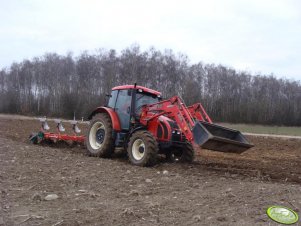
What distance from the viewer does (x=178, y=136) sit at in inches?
396

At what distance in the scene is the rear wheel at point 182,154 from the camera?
1048 cm

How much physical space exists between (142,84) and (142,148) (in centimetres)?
5084

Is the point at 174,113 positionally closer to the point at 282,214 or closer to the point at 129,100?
the point at 129,100

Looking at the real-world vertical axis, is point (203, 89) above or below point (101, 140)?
above

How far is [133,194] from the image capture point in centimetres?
602

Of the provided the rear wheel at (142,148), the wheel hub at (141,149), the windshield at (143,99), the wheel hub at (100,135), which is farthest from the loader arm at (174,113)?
the wheel hub at (100,135)

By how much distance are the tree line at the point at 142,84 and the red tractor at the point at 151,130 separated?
142 ft

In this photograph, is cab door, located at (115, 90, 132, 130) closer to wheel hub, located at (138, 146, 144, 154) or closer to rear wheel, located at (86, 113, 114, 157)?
rear wheel, located at (86, 113, 114, 157)

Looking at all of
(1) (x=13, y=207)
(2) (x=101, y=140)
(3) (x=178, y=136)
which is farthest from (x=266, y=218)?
(2) (x=101, y=140)

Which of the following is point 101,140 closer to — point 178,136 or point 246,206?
point 178,136

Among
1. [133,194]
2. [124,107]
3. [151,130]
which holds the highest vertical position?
[124,107]

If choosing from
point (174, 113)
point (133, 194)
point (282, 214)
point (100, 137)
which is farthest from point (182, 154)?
point (282, 214)

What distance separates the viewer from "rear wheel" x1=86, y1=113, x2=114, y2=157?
10648 mm

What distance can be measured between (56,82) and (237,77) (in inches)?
1400
